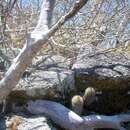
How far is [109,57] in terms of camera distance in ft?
14.4

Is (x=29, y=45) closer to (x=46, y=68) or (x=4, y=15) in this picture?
(x=4, y=15)

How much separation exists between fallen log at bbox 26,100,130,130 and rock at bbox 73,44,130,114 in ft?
0.76

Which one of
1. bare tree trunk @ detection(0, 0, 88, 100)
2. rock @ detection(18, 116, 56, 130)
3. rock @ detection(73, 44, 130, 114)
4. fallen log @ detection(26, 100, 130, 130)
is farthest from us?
rock @ detection(73, 44, 130, 114)

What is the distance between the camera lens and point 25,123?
3.59 m

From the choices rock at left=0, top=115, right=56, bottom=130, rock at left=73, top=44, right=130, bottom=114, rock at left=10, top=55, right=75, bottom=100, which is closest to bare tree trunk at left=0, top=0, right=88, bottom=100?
rock at left=0, top=115, right=56, bottom=130

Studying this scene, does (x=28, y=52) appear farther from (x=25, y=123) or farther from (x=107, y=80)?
(x=107, y=80)

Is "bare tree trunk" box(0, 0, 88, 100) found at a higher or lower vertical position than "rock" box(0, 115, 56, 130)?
higher

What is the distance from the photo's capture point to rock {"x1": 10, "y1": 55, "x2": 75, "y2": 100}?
3.78 m

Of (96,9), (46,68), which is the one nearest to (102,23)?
(96,9)

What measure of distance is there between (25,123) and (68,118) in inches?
14.4

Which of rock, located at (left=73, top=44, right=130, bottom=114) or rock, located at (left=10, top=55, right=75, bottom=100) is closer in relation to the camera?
rock, located at (left=10, top=55, right=75, bottom=100)

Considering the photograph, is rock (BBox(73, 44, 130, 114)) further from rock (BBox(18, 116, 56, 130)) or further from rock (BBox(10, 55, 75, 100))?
rock (BBox(18, 116, 56, 130))

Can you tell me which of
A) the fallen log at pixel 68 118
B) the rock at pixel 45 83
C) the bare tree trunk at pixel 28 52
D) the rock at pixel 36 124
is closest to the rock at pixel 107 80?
the rock at pixel 45 83

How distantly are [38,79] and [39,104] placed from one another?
0.84ft
